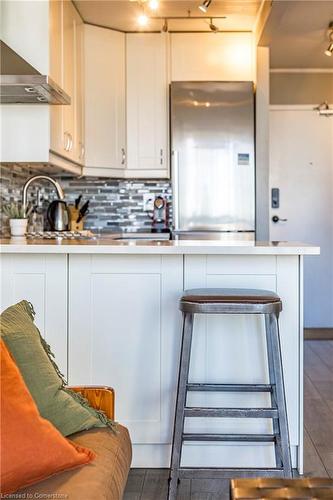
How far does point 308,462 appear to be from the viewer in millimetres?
2324

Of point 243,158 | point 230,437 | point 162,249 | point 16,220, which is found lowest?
point 230,437

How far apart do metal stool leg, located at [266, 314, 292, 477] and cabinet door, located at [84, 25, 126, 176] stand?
272 cm

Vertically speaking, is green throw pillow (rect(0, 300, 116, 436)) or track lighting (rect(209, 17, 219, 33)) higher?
track lighting (rect(209, 17, 219, 33))

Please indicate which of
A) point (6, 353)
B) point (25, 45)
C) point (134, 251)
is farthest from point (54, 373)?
point (25, 45)

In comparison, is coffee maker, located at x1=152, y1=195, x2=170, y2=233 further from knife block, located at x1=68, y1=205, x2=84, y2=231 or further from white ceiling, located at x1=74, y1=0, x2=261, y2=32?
white ceiling, located at x1=74, y1=0, x2=261, y2=32

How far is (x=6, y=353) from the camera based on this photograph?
4.06 feet

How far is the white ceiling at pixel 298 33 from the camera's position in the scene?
11.4 ft

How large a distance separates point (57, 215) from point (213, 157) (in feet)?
4.26

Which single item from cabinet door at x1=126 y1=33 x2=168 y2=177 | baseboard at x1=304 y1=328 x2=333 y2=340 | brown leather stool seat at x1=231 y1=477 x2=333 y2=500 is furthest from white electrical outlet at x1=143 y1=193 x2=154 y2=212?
brown leather stool seat at x1=231 y1=477 x2=333 y2=500

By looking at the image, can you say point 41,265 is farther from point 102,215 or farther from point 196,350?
point 102,215

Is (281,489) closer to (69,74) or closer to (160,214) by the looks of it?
(69,74)

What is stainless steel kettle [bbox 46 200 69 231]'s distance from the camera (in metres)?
3.81

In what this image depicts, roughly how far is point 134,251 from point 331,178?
341cm

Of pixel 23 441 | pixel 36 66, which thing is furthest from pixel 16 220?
pixel 23 441
